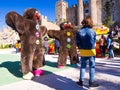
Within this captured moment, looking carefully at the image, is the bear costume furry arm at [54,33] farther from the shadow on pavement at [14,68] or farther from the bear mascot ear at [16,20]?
the bear mascot ear at [16,20]

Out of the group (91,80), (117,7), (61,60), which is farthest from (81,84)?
(117,7)

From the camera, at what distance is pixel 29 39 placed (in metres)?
7.65

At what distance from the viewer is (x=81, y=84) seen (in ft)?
20.5

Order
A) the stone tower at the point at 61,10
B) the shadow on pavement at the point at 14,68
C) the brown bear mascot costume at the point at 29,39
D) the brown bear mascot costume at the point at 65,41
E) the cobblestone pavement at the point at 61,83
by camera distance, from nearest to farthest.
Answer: the cobblestone pavement at the point at 61,83 → the brown bear mascot costume at the point at 29,39 → the shadow on pavement at the point at 14,68 → the brown bear mascot costume at the point at 65,41 → the stone tower at the point at 61,10

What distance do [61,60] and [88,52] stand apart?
11.9ft

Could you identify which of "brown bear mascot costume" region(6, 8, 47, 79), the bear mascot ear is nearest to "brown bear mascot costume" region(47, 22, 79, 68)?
"brown bear mascot costume" region(6, 8, 47, 79)

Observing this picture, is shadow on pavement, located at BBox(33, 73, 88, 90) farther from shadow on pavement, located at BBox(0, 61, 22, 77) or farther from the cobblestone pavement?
shadow on pavement, located at BBox(0, 61, 22, 77)

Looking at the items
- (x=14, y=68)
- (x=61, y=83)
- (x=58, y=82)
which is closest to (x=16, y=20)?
(x=58, y=82)

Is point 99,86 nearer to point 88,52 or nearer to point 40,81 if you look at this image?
point 88,52

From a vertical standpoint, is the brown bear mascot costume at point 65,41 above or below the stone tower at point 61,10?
below

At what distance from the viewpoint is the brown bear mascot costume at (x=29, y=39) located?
7.53m

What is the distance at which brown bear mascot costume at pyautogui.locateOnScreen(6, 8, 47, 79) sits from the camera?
753 centimetres

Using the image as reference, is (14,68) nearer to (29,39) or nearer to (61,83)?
(29,39)

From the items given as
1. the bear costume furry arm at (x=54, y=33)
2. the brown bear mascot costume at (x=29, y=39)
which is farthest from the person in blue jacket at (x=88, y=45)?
the bear costume furry arm at (x=54, y=33)
